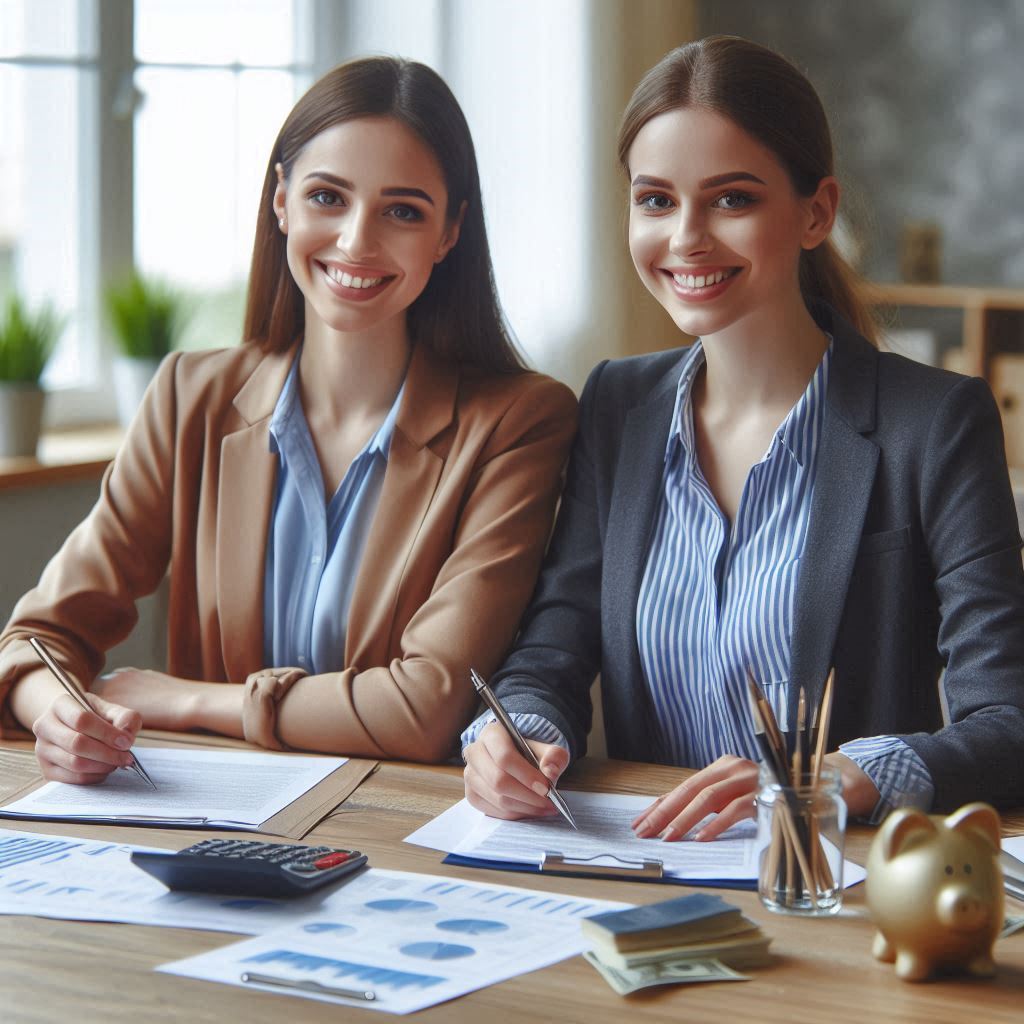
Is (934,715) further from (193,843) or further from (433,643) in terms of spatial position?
(193,843)

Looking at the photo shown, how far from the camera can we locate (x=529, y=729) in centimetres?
159

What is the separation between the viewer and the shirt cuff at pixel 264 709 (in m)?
1.70

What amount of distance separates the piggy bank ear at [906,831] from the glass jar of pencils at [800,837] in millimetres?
128

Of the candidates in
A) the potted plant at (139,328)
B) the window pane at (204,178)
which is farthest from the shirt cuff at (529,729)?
the window pane at (204,178)

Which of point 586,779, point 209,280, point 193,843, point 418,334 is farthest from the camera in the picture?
point 209,280

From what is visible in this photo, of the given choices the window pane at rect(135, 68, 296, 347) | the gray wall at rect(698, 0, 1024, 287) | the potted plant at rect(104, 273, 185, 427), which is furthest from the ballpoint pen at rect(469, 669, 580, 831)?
the gray wall at rect(698, 0, 1024, 287)

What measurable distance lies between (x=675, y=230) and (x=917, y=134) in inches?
105

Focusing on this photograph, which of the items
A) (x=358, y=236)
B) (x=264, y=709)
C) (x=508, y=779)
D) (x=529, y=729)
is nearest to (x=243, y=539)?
(x=264, y=709)

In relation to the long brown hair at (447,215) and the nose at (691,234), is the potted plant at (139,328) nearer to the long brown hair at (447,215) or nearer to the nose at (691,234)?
the long brown hair at (447,215)

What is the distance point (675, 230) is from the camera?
1681mm

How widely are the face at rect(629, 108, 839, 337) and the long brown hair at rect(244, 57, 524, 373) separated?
30 cm

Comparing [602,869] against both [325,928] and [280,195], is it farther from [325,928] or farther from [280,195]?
[280,195]

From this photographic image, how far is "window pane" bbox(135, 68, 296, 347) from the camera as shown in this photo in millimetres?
3418

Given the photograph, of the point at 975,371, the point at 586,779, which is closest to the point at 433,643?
the point at 586,779
